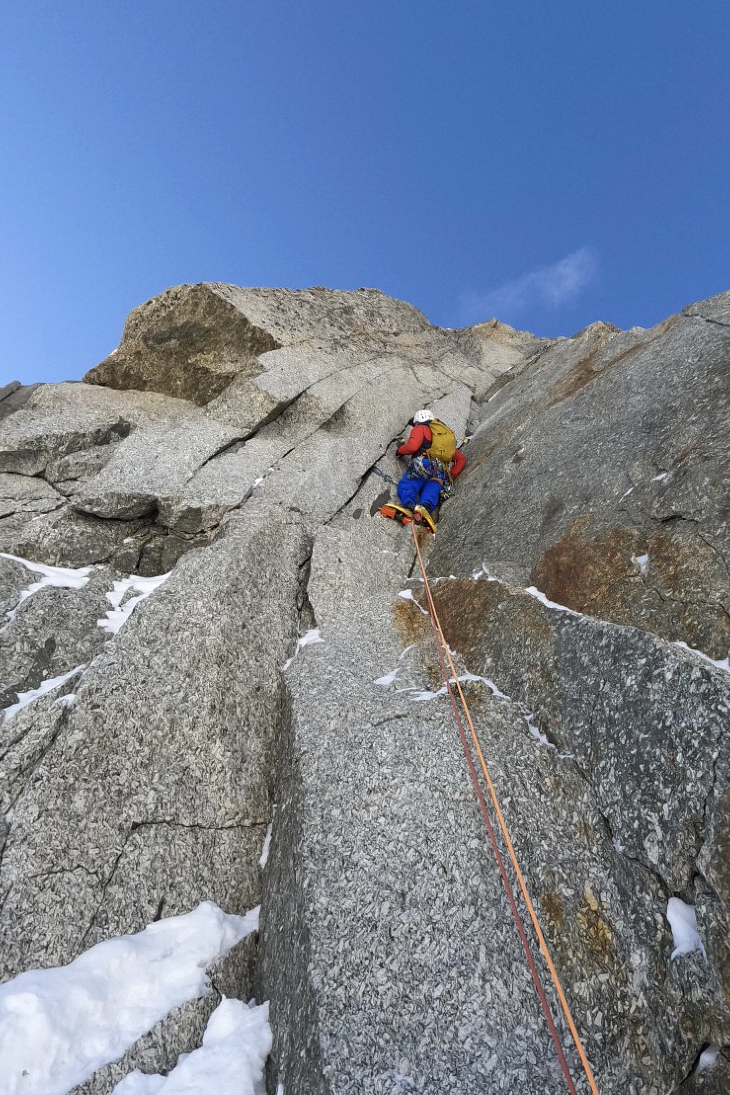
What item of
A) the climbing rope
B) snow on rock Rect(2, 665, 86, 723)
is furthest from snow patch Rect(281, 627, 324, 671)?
snow on rock Rect(2, 665, 86, 723)

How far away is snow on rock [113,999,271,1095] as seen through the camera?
4.96 m

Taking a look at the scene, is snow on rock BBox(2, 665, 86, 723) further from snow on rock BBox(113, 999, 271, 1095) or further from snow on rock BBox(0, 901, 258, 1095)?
snow on rock BBox(113, 999, 271, 1095)

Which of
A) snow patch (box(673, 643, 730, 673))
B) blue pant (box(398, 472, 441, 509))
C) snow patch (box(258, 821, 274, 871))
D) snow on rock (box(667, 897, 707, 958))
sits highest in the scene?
blue pant (box(398, 472, 441, 509))

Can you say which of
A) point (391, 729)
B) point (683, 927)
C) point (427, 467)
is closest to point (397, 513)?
point (427, 467)

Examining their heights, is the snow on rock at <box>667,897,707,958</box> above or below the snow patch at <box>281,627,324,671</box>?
below

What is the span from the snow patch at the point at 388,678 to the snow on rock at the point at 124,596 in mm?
3950

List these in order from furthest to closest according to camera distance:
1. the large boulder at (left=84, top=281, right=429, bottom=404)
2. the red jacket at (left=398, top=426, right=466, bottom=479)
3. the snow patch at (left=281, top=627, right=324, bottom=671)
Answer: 1. the large boulder at (left=84, top=281, right=429, bottom=404)
2. the red jacket at (left=398, top=426, right=466, bottom=479)
3. the snow patch at (left=281, top=627, right=324, bottom=671)

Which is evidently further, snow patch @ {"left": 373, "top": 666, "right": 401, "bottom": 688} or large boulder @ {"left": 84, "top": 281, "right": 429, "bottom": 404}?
large boulder @ {"left": 84, "top": 281, "right": 429, "bottom": 404}

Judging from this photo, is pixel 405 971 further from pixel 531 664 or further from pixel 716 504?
pixel 716 504

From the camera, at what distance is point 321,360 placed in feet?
54.7

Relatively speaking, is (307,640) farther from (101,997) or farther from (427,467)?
(427,467)

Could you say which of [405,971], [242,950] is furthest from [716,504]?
[242,950]

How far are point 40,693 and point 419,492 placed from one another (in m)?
8.58

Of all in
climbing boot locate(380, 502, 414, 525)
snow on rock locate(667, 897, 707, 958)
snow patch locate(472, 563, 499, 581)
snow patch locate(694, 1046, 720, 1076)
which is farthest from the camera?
climbing boot locate(380, 502, 414, 525)
